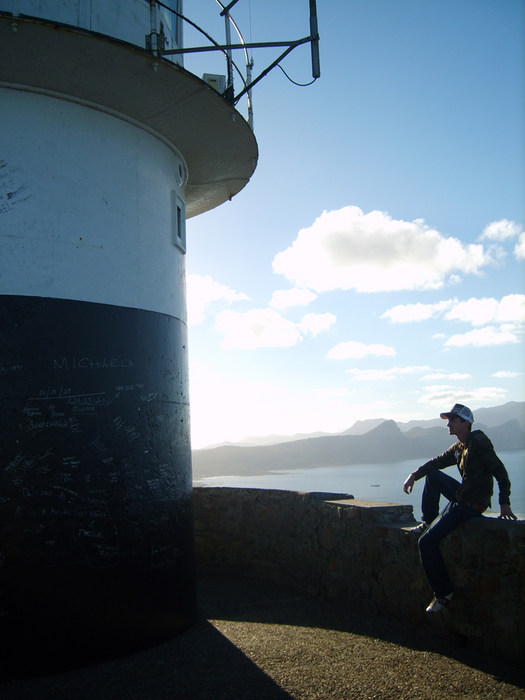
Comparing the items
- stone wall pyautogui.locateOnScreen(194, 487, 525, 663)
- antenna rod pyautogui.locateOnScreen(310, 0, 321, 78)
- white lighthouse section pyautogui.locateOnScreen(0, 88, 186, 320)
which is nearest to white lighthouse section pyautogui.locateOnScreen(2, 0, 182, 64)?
white lighthouse section pyautogui.locateOnScreen(0, 88, 186, 320)

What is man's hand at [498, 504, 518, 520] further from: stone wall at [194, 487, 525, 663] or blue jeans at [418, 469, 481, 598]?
blue jeans at [418, 469, 481, 598]

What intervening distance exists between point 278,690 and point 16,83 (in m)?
4.89

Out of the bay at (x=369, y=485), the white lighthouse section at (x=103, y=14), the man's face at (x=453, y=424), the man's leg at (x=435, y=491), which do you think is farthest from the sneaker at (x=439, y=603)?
the bay at (x=369, y=485)

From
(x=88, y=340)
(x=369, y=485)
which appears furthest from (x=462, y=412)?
(x=369, y=485)

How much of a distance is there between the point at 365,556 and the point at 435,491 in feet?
3.47

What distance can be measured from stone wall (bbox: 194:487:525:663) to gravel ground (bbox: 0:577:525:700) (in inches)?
6.9

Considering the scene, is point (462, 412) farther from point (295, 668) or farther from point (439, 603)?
point (295, 668)

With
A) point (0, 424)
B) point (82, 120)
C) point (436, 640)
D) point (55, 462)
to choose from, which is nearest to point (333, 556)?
point (436, 640)

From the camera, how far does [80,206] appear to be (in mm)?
4508

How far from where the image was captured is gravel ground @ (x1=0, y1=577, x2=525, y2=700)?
3.54 metres

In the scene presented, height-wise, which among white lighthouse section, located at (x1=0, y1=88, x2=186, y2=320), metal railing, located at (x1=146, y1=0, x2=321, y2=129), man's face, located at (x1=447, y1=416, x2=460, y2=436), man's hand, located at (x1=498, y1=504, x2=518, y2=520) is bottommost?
man's hand, located at (x1=498, y1=504, x2=518, y2=520)

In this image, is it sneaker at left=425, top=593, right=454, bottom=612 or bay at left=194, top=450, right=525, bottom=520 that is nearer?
sneaker at left=425, top=593, right=454, bottom=612

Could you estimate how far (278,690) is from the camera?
11.7 ft

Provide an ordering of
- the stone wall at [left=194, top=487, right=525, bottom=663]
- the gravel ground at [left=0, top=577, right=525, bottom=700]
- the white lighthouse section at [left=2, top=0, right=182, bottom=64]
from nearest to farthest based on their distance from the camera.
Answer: the gravel ground at [left=0, top=577, right=525, bottom=700] < the stone wall at [left=194, top=487, right=525, bottom=663] < the white lighthouse section at [left=2, top=0, right=182, bottom=64]
